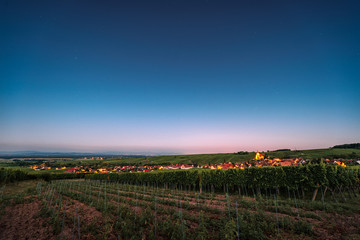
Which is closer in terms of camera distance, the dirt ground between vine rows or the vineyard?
the vineyard

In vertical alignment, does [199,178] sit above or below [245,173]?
below

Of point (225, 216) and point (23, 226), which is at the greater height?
point (225, 216)

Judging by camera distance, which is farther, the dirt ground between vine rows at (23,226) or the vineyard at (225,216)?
the dirt ground between vine rows at (23,226)

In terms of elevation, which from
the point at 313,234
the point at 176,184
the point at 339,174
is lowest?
the point at 176,184

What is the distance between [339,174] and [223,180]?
47.4 feet

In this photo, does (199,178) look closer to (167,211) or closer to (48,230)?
(167,211)

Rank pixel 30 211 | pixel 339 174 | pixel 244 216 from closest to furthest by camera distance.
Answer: pixel 244 216 → pixel 30 211 → pixel 339 174

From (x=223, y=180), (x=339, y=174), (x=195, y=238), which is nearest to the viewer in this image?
(x=195, y=238)

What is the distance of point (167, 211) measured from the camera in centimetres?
1238

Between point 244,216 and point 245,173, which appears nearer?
point 244,216

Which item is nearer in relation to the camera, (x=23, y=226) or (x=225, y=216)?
(x=23, y=226)

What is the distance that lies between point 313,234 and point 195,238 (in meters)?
6.49

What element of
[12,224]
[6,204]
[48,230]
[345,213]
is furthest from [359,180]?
[6,204]

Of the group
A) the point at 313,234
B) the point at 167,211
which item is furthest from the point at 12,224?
the point at 313,234
